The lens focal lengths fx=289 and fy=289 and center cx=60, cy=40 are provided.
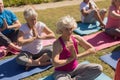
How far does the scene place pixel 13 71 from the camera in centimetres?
567

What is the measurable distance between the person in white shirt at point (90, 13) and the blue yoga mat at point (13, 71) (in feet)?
7.95

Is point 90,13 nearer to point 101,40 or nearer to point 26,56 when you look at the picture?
point 101,40

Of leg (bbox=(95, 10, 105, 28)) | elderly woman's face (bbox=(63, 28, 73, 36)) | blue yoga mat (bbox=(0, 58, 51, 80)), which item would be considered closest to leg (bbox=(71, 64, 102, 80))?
elderly woman's face (bbox=(63, 28, 73, 36))

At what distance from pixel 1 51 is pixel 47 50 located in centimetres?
112

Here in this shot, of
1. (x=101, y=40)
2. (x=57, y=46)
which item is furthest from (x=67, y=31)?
(x=101, y=40)

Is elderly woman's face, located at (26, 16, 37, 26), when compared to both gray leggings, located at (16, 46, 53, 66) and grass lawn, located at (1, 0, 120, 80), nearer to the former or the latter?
gray leggings, located at (16, 46, 53, 66)

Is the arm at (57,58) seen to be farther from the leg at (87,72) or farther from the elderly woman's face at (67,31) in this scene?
the leg at (87,72)

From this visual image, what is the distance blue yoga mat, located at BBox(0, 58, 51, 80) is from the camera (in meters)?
5.49

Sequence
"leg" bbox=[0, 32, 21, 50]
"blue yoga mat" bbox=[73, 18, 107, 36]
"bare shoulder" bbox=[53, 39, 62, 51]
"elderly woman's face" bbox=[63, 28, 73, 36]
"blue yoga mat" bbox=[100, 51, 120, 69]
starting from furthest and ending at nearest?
"blue yoga mat" bbox=[73, 18, 107, 36] → "leg" bbox=[0, 32, 21, 50] → "blue yoga mat" bbox=[100, 51, 120, 69] → "bare shoulder" bbox=[53, 39, 62, 51] → "elderly woman's face" bbox=[63, 28, 73, 36]

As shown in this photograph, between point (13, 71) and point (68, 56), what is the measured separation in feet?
4.49

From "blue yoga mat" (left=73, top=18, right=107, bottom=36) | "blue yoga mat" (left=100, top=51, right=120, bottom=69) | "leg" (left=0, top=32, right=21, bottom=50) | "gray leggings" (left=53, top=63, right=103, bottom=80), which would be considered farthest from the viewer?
"blue yoga mat" (left=73, top=18, right=107, bottom=36)

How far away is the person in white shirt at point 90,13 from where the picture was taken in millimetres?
7598

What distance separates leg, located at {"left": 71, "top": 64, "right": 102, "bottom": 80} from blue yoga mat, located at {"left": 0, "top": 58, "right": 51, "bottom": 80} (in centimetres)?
88

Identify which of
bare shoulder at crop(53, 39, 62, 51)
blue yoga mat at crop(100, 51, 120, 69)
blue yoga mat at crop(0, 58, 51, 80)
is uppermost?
bare shoulder at crop(53, 39, 62, 51)
